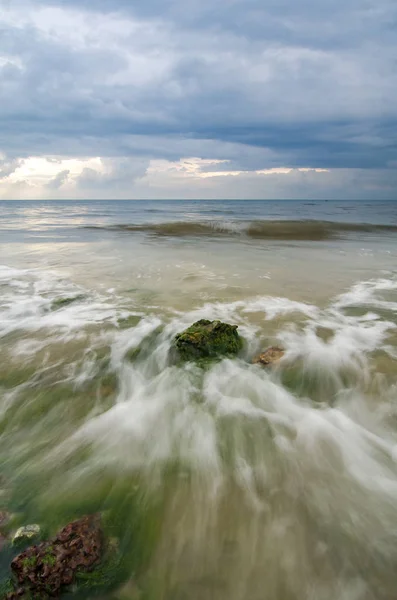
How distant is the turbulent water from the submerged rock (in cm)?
31

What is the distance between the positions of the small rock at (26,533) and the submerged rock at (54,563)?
25 centimetres

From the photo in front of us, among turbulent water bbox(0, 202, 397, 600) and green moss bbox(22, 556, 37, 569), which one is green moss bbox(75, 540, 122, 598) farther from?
green moss bbox(22, 556, 37, 569)

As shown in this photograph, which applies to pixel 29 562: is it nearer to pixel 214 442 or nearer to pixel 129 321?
pixel 214 442

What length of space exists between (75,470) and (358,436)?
347 cm

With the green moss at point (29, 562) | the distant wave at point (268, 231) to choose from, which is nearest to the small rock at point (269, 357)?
the green moss at point (29, 562)

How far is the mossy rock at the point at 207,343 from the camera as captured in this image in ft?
19.7

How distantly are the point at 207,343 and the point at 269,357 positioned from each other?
3.75 ft

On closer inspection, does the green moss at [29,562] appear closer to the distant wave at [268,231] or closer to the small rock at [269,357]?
the small rock at [269,357]

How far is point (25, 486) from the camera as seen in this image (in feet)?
11.5

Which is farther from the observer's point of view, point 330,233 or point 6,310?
point 330,233

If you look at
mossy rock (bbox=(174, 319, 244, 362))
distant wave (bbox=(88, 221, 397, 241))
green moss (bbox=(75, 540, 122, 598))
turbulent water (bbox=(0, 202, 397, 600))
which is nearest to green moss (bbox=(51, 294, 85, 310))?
turbulent water (bbox=(0, 202, 397, 600))

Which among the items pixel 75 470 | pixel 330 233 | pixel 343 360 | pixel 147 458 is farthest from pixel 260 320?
pixel 330 233

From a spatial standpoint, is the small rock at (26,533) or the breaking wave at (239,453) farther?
the small rock at (26,533)

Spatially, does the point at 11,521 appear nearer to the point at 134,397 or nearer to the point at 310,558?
the point at 134,397
